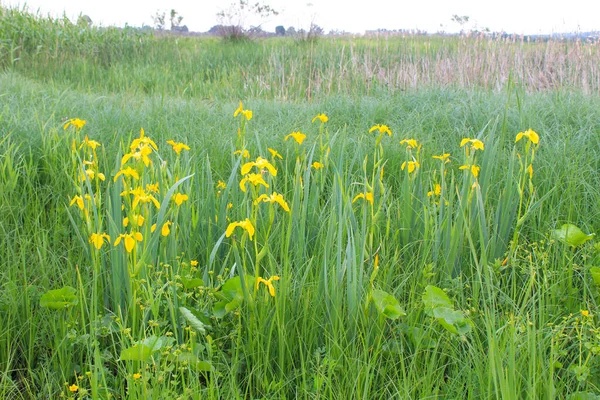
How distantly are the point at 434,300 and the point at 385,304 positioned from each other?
15 cm

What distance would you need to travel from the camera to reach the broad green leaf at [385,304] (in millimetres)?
1655

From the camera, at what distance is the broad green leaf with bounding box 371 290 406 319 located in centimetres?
166

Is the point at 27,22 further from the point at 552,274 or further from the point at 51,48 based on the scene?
the point at 552,274

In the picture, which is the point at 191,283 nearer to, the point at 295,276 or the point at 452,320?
the point at 295,276

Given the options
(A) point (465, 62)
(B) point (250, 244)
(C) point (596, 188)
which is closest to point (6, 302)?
(B) point (250, 244)

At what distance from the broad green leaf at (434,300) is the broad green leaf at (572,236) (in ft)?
2.38

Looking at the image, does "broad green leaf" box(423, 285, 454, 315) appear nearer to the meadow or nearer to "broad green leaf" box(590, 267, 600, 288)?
the meadow

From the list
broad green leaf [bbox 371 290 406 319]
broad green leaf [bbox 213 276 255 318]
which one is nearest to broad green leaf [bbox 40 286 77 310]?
broad green leaf [bbox 213 276 255 318]

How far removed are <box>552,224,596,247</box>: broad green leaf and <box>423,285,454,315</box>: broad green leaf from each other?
73cm

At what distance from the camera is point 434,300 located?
1.70m

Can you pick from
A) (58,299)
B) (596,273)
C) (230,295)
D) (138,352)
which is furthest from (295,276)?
(596,273)

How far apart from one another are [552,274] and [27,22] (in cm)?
1011

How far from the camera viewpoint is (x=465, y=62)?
779 centimetres

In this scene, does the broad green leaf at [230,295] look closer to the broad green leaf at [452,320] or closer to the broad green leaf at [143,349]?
the broad green leaf at [143,349]
